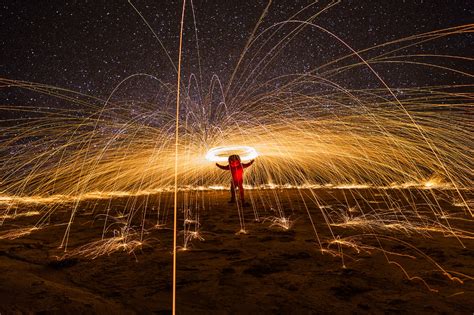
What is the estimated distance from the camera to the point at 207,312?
2.83m

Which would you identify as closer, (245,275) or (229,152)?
(245,275)

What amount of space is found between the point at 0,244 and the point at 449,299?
5.97 metres

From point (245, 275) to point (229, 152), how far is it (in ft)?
18.0

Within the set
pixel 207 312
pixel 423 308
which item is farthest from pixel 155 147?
pixel 423 308

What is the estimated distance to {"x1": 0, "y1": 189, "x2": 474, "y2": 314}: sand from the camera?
2.93 m

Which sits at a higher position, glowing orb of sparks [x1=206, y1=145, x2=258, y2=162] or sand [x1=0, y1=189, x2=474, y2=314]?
glowing orb of sparks [x1=206, y1=145, x2=258, y2=162]

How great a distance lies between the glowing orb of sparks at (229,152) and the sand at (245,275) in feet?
9.65

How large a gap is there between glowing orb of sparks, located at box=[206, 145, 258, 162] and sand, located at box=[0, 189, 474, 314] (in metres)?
2.94

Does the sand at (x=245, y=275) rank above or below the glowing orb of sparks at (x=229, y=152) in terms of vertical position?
below

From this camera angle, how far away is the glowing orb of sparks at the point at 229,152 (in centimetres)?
862

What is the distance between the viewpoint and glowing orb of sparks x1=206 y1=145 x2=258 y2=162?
862cm

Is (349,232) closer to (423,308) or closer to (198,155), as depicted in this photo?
(423,308)

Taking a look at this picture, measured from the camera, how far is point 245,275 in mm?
3709

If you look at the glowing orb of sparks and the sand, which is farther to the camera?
the glowing orb of sparks
